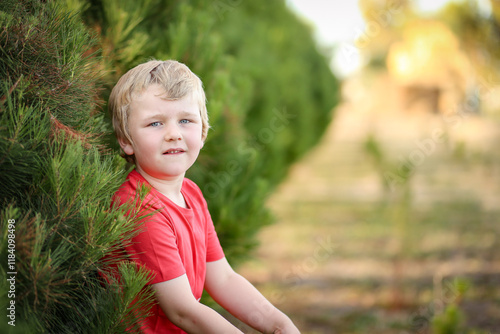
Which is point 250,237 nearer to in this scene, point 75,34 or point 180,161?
point 180,161

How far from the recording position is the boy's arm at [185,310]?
5.43 feet

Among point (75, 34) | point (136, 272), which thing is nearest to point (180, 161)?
point (136, 272)

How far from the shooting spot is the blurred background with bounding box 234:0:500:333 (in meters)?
5.75

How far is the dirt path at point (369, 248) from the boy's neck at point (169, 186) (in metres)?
1.70

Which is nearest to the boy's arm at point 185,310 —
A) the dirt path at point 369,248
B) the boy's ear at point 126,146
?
the boy's ear at point 126,146

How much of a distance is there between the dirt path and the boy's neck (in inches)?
66.8

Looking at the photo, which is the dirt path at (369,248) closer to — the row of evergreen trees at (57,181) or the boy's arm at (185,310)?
the boy's arm at (185,310)

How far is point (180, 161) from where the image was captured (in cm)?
183

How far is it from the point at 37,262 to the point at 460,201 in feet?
39.0

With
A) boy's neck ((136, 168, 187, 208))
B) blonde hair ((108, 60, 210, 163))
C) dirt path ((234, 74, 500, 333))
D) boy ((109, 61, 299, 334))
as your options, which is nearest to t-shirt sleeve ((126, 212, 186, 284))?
boy ((109, 61, 299, 334))

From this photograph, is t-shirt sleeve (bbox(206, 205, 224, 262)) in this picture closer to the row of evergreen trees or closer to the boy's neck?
the boy's neck

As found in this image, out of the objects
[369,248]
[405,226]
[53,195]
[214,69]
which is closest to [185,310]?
[53,195]

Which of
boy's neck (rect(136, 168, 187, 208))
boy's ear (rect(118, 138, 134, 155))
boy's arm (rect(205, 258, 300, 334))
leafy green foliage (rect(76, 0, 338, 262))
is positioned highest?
leafy green foliage (rect(76, 0, 338, 262))

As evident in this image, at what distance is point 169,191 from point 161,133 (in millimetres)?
248
